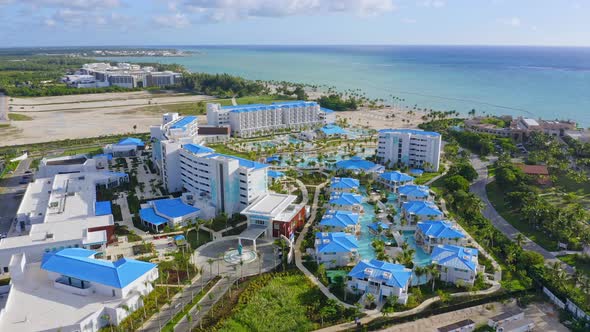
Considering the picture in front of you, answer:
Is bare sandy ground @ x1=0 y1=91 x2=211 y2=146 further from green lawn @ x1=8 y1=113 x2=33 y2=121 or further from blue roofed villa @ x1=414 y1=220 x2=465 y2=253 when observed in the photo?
blue roofed villa @ x1=414 y1=220 x2=465 y2=253

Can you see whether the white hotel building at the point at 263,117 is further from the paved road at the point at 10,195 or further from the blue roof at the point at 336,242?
the blue roof at the point at 336,242

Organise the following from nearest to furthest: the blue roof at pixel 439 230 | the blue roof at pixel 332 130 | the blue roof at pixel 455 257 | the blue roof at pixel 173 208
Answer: the blue roof at pixel 455 257 → the blue roof at pixel 439 230 → the blue roof at pixel 173 208 → the blue roof at pixel 332 130

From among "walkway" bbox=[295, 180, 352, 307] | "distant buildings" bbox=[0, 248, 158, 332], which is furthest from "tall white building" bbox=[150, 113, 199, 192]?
"distant buildings" bbox=[0, 248, 158, 332]

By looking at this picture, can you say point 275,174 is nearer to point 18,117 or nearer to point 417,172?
point 417,172

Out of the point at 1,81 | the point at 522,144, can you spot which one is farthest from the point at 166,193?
Answer: the point at 1,81

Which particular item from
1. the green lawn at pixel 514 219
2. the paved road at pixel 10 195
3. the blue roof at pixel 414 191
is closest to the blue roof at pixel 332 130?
the green lawn at pixel 514 219

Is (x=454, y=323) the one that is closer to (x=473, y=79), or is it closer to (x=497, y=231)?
(x=497, y=231)
